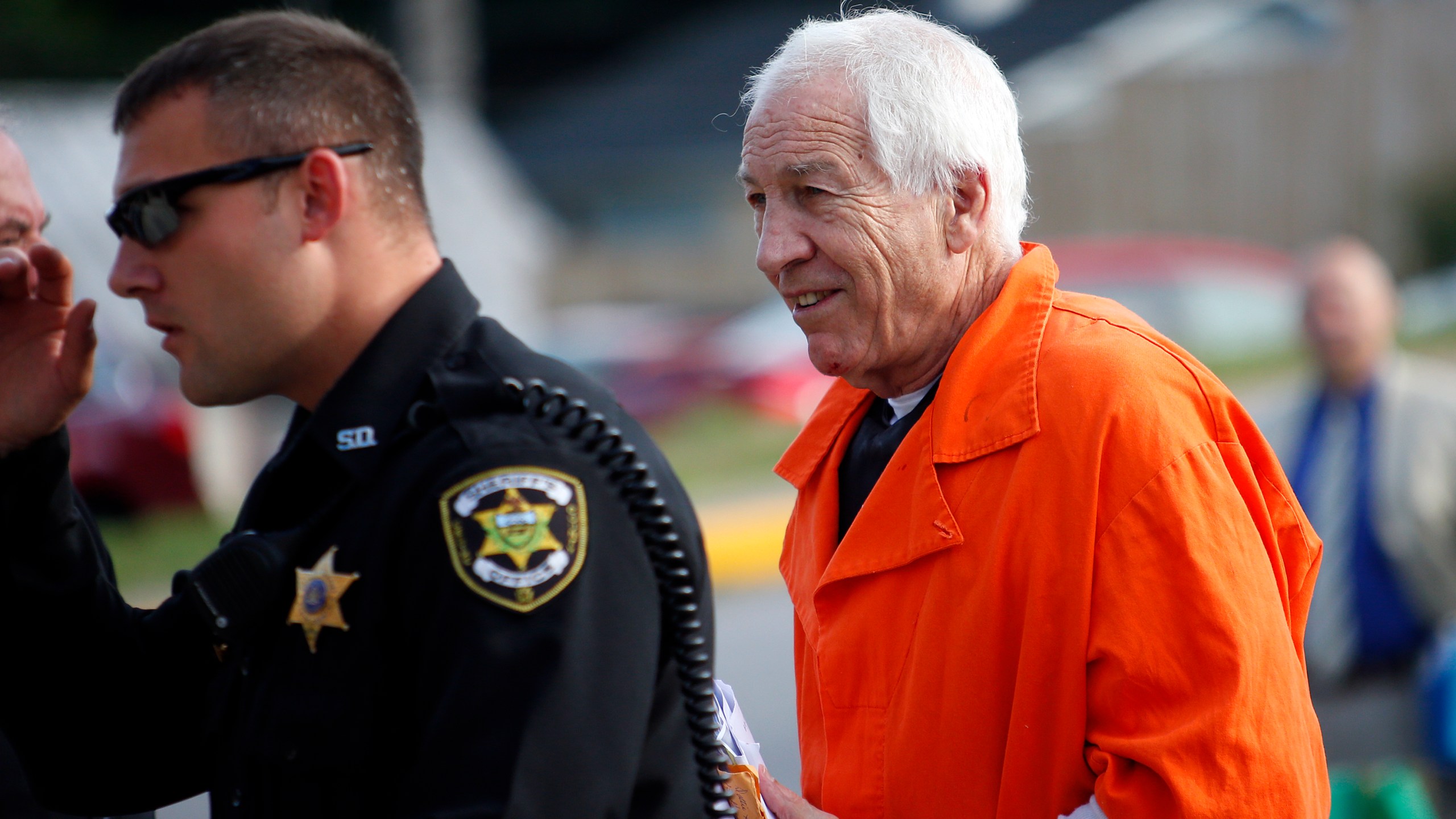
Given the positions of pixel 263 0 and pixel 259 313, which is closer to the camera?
pixel 259 313

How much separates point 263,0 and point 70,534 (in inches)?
913

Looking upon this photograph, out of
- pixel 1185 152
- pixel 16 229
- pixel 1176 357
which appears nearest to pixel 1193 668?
pixel 1176 357

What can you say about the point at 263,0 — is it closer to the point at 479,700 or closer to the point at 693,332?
the point at 693,332

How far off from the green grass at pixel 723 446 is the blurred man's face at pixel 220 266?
9.24 metres

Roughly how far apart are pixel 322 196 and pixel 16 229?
35.5 inches

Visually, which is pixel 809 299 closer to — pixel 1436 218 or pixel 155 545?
pixel 155 545

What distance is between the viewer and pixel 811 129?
2.33 metres

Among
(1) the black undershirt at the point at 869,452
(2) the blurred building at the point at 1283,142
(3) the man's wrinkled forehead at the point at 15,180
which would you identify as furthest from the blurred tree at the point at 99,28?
(1) the black undershirt at the point at 869,452

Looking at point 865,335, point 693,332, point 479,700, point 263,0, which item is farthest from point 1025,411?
point 263,0

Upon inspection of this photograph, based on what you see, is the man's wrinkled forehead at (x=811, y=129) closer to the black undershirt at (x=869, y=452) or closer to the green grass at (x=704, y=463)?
the black undershirt at (x=869, y=452)

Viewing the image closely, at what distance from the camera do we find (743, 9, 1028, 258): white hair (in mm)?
2283

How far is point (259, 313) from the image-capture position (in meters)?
1.99

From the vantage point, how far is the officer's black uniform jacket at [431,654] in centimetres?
163

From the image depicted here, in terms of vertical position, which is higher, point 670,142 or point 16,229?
point 670,142
